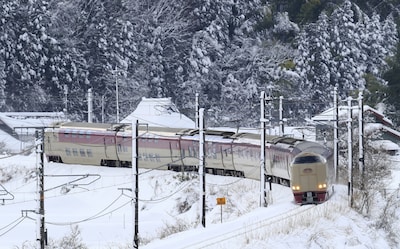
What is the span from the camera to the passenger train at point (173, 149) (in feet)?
179

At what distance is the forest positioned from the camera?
337ft

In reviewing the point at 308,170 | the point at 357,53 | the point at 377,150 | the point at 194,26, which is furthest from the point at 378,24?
the point at 308,170

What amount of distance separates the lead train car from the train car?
13.4 ft

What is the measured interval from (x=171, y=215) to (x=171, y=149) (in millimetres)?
7643

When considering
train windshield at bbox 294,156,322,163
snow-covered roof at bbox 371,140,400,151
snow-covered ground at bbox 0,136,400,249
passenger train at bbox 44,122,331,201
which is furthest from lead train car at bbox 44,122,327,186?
snow-covered roof at bbox 371,140,400,151

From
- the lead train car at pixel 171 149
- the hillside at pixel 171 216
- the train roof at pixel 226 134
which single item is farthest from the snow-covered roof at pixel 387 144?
the lead train car at pixel 171 149

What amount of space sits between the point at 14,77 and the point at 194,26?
25953 mm

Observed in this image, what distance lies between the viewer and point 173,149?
208 feet

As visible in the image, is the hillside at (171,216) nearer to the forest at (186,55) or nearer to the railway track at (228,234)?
the railway track at (228,234)

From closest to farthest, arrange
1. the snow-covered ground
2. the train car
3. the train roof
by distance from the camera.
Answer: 1. the snow-covered ground
2. the train car
3. the train roof

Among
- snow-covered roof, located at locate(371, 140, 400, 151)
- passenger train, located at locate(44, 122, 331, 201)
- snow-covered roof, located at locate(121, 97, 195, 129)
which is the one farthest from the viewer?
snow-covered roof, located at locate(121, 97, 195, 129)

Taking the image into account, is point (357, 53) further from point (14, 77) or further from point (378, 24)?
point (14, 77)

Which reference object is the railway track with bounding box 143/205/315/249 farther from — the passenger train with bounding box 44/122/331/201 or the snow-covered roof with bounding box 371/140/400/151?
the snow-covered roof with bounding box 371/140/400/151

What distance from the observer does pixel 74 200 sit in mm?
65312
